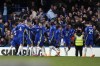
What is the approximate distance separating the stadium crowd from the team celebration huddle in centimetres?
45

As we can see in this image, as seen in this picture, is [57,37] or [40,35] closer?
[40,35]

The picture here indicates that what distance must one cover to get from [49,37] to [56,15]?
103 inches

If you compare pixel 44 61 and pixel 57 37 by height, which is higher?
pixel 44 61

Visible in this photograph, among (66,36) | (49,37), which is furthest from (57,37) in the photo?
(66,36)

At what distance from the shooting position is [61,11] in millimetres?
20234

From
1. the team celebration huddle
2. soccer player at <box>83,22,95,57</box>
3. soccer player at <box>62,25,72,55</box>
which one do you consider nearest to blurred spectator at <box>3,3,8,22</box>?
the team celebration huddle

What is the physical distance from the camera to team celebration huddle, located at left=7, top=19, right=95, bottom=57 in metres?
16.8

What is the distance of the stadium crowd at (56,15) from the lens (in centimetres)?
1867

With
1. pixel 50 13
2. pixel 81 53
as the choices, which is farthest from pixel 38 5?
pixel 81 53

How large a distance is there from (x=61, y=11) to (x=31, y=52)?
3.33m

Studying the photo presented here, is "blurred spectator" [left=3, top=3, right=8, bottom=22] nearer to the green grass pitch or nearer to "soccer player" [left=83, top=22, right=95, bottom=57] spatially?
"soccer player" [left=83, top=22, right=95, bottom=57]

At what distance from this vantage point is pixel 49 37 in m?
17.6

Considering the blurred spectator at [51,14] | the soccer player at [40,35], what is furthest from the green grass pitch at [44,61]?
the blurred spectator at [51,14]

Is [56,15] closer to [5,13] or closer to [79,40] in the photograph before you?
[5,13]
